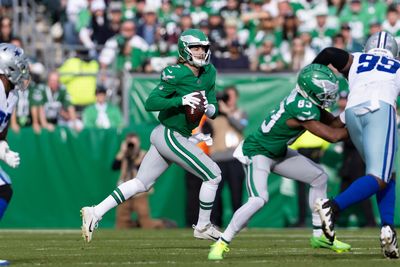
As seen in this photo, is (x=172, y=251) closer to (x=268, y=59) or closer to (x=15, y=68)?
(x=15, y=68)

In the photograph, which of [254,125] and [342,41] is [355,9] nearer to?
[342,41]

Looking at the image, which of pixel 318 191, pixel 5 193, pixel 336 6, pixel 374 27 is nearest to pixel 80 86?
pixel 374 27

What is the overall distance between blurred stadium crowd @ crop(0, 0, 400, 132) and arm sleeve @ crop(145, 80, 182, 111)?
5.76 meters

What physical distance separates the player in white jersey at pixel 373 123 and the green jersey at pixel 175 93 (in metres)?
1.20

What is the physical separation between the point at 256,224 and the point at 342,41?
296 cm

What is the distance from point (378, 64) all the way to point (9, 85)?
8.96 ft

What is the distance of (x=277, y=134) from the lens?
28.3 feet

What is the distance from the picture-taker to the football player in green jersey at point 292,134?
325 inches

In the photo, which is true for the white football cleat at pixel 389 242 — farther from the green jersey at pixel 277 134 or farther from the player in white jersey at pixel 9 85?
the player in white jersey at pixel 9 85

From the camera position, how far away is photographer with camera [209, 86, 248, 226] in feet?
45.3

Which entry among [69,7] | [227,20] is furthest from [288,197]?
[69,7]

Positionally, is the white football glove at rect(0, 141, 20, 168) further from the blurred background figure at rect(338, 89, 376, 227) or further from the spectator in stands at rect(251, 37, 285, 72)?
the spectator in stands at rect(251, 37, 285, 72)

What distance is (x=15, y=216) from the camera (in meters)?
14.4

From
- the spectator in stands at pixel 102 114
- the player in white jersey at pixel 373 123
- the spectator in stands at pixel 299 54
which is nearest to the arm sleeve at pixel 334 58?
the player in white jersey at pixel 373 123
